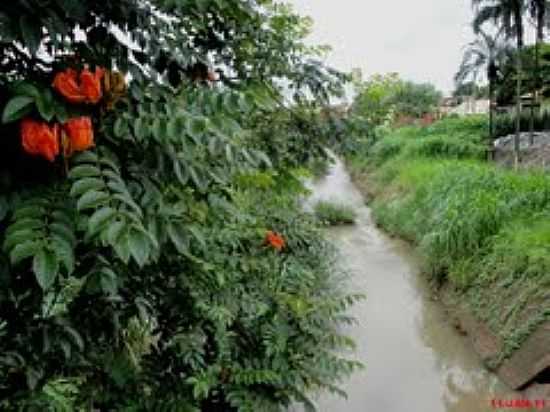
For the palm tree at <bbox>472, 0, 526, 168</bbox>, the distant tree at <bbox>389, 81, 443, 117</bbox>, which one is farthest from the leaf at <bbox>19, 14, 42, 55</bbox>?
the distant tree at <bbox>389, 81, 443, 117</bbox>

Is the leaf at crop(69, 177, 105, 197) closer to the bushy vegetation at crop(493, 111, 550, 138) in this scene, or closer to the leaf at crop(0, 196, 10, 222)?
the leaf at crop(0, 196, 10, 222)

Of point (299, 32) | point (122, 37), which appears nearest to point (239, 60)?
point (122, 37)

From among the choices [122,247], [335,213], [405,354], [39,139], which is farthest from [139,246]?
[335,213]

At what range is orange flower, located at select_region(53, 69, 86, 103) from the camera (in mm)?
890

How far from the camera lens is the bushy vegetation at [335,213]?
9.02 metres

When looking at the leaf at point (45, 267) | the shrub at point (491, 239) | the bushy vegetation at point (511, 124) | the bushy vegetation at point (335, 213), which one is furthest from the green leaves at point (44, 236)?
the bushy vegetation at point (511, 124)

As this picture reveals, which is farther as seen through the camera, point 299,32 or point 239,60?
point 299,32

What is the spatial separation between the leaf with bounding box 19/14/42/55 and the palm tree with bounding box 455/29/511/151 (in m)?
13.0

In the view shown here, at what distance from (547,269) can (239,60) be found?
10.3 feet

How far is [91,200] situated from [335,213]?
8.35m

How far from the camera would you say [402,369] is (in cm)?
417

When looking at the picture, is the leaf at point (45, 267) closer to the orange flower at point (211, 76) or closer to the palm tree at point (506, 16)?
the orange flower at point (211, 76)

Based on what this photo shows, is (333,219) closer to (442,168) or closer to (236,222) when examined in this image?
(442,168)

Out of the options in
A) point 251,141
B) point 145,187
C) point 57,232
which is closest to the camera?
point 57,232
